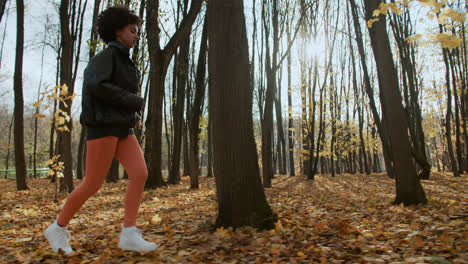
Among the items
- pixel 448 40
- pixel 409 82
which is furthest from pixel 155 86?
pixel 409 82

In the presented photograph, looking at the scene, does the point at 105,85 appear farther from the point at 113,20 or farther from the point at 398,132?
the point at 398,132

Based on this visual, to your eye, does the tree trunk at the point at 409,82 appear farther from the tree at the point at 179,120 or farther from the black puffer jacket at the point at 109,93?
the black puffer jacket at the point at 109,93

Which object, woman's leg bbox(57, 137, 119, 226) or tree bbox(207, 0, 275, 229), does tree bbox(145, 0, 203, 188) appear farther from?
woman's leg bbox(57, 137, 119, 226)

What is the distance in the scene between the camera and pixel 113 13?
248 cm

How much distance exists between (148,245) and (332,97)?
19.7m

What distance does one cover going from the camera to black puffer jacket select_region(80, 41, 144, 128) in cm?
225

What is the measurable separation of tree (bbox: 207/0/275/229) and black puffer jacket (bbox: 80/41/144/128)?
1.04 m

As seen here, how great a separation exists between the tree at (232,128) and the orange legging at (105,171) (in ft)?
3.28

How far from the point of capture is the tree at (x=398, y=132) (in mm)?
4879

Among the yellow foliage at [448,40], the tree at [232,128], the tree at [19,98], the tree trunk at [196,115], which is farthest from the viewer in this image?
the tree trunk at [196,115]

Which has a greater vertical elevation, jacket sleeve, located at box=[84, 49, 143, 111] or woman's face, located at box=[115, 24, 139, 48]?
woman's face, located at box=[115, 24, 139, 48]

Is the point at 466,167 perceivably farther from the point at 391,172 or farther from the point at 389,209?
the point at 389,209

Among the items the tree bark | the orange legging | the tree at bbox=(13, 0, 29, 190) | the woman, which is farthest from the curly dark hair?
the tree at bbox=(13, 0, 29, 190)

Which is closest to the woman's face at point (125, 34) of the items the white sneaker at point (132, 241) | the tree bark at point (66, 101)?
the white sneaker at point (132, 241)
